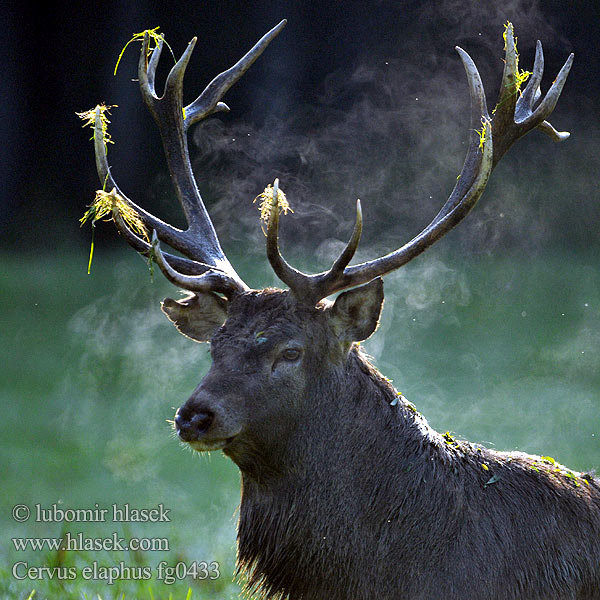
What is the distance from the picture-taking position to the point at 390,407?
9.07 feet

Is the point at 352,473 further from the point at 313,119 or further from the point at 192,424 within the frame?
the point at 313,119

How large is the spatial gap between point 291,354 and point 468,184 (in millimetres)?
801

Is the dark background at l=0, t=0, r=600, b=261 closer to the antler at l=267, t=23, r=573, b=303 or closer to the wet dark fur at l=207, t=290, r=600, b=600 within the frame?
the antler at l=267, t=23, r=573, b=303

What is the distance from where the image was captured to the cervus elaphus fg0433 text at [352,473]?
8.38ft

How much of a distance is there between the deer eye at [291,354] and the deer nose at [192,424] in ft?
1.00

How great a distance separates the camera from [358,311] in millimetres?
2709

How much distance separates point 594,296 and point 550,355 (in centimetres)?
43

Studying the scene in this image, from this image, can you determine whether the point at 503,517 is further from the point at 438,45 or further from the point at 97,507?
the point at 438,45

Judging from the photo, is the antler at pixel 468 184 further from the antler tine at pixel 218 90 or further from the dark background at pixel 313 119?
the dark background at pixel 313 119

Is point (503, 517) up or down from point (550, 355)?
down

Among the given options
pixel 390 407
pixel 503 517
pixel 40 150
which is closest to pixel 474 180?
pixel 390 407

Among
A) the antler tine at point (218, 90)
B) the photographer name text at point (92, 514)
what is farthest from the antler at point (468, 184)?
the photographer name text at point (92, 514)

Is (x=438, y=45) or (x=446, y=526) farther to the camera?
(x=438, y=45)

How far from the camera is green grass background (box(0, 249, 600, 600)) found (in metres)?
4.86
